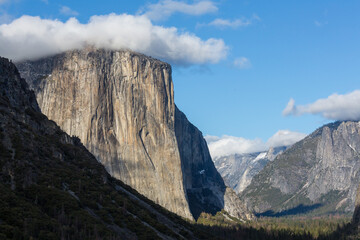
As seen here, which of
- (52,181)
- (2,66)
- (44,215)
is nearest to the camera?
(44,215)

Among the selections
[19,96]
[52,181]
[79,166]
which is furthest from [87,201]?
[19,96]

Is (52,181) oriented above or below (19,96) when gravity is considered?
below

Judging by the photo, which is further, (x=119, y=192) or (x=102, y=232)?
(x=119, y=192)

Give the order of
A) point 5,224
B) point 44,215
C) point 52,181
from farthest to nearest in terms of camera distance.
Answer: point 52,181
point 44,215
point 5,224

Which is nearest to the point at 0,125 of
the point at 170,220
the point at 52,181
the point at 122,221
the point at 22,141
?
the point at 22,141

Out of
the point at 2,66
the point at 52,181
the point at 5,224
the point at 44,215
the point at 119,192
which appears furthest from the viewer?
the point at 119,192

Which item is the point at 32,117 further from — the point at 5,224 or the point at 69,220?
the point at 5,224

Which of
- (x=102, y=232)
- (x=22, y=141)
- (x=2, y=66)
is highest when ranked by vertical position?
(x=2, y=66)

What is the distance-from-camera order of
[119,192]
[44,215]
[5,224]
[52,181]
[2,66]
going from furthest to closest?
[119,192], [2,66], [52,181], [44,215], [5,224]

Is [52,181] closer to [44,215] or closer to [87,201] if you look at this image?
[87,201]
